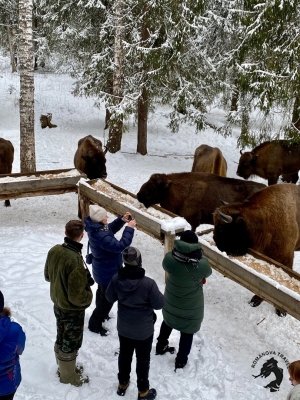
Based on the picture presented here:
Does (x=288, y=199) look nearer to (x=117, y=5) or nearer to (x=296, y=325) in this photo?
(x=296, y=325)

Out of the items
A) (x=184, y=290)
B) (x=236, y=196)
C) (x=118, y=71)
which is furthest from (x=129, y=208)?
(x=118, y=71)

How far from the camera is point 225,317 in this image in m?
6.42

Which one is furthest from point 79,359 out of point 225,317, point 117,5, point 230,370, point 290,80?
point 117,5

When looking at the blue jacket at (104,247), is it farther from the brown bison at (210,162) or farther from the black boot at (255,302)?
the brown bison at (210,162)

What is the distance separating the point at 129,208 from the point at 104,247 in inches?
110

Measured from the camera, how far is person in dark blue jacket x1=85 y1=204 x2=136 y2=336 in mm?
5070

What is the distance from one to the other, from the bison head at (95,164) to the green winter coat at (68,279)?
7058 millimetres

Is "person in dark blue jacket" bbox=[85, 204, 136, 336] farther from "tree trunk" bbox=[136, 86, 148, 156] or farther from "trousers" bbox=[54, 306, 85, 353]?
"tree trunk" bbox=[136, 86, 148, 156]

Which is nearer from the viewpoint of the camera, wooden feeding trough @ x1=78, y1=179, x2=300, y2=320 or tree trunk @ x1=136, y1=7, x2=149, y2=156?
wooden feeding trough @ x1=78, y1=179, x2=300, y2=320

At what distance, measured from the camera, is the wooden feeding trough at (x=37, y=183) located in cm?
925

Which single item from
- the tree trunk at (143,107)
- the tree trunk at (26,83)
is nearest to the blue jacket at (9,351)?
the tree trunk at (26,83)

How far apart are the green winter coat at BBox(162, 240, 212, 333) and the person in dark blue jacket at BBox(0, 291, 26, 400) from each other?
1852 millimetres

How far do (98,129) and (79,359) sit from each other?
16.2 m
